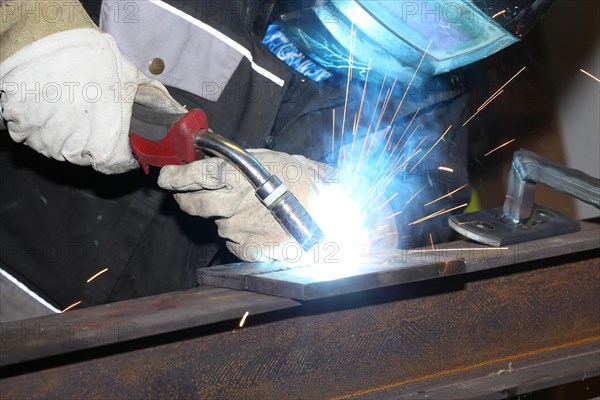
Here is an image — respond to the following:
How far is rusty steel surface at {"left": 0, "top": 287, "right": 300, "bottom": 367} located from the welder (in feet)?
0.86

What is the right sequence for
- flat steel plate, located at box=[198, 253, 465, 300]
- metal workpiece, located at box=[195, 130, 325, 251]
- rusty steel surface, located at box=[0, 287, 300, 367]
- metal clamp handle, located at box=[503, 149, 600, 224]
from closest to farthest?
rusty steel surface, located at box=[0, 287, 300, 367] → flat steel plate, located at box=[198, 253, 465, 300] → metal workpiece, located at box=[195, 130, 325, 251] → metal clamp handle, located at box=[503, 149, 600, 224]

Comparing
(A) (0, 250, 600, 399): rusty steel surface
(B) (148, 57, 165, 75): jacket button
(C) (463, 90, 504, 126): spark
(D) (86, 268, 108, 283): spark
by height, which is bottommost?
(D) (86, 268, 108, 283): spark

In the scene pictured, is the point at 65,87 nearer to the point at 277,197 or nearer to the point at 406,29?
the point at 277,197

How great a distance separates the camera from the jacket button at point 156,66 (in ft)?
5.99

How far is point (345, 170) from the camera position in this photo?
204 centimetres

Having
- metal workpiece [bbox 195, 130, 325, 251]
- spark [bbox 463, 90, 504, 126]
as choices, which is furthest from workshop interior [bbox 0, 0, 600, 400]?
spark [bbox 463, 90, 504, 126]

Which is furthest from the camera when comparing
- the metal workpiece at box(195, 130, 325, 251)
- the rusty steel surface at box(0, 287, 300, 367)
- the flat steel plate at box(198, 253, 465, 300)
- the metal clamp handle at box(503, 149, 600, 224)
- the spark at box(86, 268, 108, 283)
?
the spark at box(86, 268, 108, 283)

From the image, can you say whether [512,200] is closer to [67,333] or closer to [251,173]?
[251,173]

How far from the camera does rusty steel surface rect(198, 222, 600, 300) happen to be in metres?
1.23

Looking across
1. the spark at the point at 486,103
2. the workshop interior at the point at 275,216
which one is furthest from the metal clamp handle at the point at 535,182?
the spark at the point at 486,103

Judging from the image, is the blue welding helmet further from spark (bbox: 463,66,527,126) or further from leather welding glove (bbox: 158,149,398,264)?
spark (bbox: 463,66,527,126)

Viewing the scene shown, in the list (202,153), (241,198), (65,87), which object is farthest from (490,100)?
(65,87)

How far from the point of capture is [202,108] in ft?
6.34

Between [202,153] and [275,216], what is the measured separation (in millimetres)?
214
